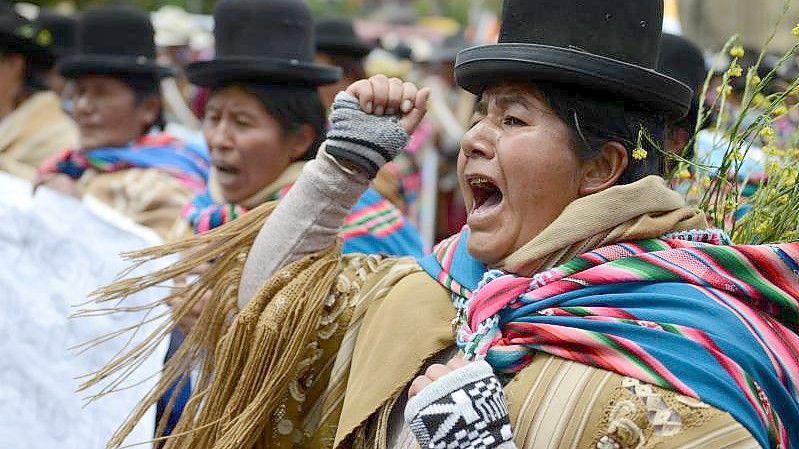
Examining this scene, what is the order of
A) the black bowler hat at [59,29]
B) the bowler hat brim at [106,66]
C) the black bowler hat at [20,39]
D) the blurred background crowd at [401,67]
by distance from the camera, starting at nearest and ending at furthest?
the blurred background crowd at [401,67], the bowler hat brim at [106,66], the black bowler hat at [20,39], the black bowler hat at [59,29]

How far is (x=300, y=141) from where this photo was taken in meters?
4.49

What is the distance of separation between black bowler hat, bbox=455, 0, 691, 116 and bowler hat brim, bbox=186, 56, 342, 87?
1.93 metres

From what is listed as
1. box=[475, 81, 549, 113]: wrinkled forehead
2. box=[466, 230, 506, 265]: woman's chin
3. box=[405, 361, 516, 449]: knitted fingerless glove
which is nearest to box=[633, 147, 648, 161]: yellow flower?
box=[475, 81, 549, 113]: wrinkled forehead

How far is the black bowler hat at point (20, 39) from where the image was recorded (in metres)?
7.20

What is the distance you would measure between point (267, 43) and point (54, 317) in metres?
1.22

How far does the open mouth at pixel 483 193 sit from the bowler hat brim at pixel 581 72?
21 cm

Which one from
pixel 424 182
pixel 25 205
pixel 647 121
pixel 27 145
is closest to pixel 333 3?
pixel 424 182

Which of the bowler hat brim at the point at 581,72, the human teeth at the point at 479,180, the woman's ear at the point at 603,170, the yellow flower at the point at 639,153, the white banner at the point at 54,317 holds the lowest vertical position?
the white banner at the point at 54,317

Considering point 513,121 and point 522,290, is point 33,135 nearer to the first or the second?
point 513,121

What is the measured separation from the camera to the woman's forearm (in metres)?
2.92

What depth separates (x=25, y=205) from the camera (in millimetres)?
4504

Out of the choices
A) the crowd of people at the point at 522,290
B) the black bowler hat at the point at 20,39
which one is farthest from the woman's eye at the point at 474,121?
the black bowler hat at the point at 20,39

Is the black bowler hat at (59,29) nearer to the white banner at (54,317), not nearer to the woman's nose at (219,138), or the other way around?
the white banner at (54,317)

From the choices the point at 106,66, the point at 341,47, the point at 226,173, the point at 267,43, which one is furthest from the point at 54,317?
the point at 341,47
